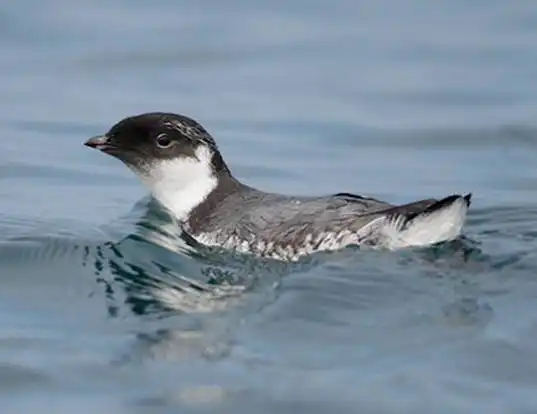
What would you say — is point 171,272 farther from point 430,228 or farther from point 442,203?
point 442,203

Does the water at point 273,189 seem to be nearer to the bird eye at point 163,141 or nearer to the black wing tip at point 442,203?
the black wing tip at point 442,203

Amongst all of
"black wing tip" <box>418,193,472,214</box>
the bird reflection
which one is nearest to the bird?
"black wing tip" <box>418,193,472,214</box>

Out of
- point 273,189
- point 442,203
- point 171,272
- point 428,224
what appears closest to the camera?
point 442,203

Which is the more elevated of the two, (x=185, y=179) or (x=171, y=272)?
(x=185, y=179)

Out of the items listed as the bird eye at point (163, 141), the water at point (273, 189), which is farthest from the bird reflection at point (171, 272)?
the bird eye at point (163, 141)

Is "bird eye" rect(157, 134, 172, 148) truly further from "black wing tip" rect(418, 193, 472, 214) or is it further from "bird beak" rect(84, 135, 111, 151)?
"black wing tip" rect(418, 193, 472, 214)

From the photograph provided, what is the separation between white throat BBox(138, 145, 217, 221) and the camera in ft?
39.3

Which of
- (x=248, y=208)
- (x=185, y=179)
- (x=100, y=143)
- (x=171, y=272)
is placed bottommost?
(x=171, y=272)

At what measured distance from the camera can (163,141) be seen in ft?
38.9

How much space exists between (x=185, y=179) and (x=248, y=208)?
0.73 m

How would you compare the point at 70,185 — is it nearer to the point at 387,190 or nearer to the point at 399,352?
the point at 387,190

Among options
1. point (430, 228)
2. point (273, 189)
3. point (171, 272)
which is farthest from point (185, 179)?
point (430, 228)

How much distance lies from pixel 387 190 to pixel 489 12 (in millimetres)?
6397

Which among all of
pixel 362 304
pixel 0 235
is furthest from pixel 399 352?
pixel 0 235
